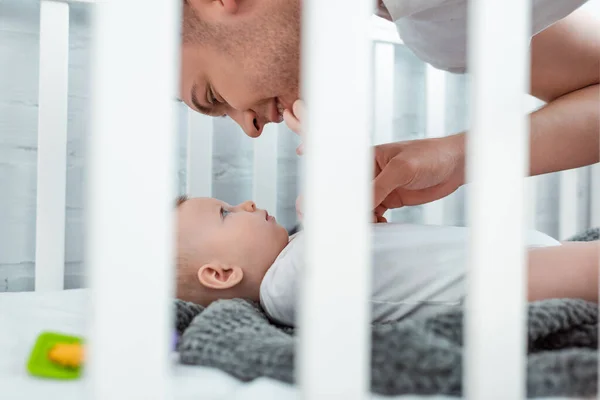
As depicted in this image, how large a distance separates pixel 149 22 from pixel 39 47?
87cm

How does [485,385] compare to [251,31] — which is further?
[251,31]

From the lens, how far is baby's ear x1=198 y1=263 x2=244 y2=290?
0.87m

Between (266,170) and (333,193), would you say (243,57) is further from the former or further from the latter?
(333,193)

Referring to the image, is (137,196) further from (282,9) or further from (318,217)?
(282,9)

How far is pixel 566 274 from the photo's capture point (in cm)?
66

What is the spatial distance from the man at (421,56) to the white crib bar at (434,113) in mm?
328

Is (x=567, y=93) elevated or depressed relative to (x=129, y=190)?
elevated

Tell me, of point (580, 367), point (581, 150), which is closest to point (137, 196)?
point (580, 367)

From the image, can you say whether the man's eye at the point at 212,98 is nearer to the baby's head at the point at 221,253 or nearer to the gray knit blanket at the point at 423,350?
the baby's head at the point at 221,253

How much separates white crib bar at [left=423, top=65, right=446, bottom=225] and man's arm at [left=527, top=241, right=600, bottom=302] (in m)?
0.70

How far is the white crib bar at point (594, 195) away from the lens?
149 cm

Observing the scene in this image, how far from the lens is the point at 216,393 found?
0.50 meters

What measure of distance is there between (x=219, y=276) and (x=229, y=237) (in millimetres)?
55

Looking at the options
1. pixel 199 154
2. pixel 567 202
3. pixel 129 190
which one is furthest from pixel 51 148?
pixel 567 202
